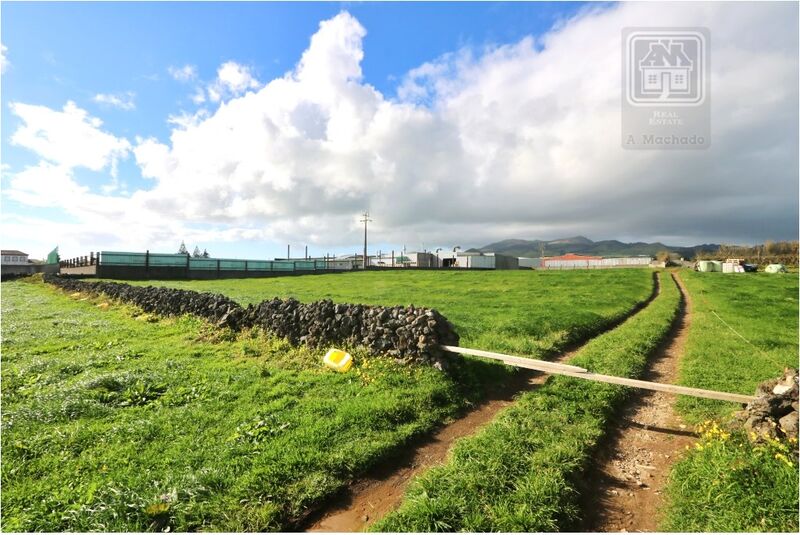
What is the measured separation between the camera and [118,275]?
49.9 metres

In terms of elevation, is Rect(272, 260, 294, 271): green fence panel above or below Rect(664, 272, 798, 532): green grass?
above

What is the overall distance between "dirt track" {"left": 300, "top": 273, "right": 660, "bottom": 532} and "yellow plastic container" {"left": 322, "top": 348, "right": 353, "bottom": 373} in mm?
3510

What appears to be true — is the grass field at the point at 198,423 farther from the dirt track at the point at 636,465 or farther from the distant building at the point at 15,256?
the distant building at the point at 15,256

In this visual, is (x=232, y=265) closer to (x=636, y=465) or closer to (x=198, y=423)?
(x=198, y=423)

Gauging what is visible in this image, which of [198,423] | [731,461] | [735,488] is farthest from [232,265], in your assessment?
[735,488]

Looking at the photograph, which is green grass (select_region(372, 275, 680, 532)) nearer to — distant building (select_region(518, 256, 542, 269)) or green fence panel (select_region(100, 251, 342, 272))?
green fence panel (select_region(100, 251, 342, 272))

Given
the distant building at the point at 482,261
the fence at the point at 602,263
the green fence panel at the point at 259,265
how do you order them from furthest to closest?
the fence at the point at 602,263 → the distant building at the point at 482,261 → the green fence panel at the point at 259,265

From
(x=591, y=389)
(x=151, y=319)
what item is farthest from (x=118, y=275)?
(x=591, y=389)

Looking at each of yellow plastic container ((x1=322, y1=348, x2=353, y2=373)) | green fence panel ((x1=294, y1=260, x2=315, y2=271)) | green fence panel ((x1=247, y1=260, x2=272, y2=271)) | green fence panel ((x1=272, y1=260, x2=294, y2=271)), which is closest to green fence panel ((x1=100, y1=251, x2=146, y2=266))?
green fence panel ((x1=247, y1=260, x2=272, y2=271))

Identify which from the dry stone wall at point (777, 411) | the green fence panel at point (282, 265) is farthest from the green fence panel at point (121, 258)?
the dry stone wall at point (777, 411)

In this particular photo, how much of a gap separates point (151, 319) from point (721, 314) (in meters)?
29.6

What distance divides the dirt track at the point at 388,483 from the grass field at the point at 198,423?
0.21 m

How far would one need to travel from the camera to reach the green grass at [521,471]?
4.64m

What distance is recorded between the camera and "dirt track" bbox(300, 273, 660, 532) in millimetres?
4824
